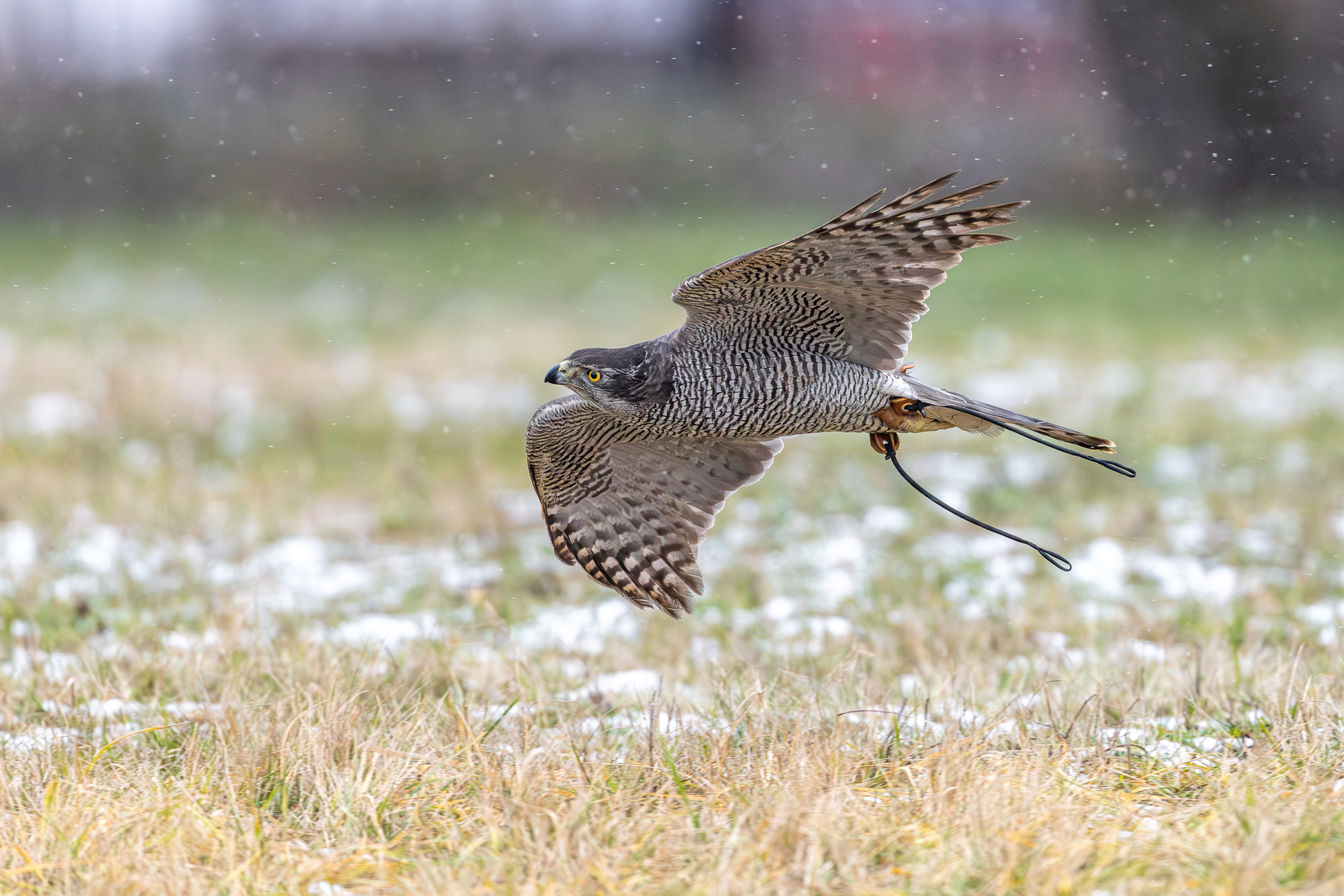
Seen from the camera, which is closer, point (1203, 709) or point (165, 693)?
point (1203, 709)

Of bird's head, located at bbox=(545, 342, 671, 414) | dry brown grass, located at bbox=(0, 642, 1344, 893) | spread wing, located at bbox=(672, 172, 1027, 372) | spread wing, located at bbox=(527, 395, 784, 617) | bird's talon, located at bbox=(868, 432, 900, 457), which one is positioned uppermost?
spread wing, located at bbox=(672, 172, 1027, 372)

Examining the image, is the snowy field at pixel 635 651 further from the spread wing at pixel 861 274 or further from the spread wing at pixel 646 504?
the spread wing at pixel 861 274

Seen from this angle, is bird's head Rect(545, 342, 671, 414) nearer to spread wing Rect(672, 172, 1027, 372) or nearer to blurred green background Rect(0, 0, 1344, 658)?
spread wing Rect(672, 172, 1027, 372)

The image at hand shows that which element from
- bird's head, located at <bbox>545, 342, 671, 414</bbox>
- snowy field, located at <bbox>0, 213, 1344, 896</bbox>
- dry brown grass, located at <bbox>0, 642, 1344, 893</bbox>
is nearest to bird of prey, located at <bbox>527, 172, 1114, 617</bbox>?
bird's head, located at <bbox>545, 342, 671, 414</bbox>

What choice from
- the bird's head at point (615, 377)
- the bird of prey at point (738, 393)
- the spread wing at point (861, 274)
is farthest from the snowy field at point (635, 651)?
the spread wing at point (861, 274)

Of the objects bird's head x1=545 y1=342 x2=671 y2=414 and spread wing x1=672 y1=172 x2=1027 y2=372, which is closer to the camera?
spread wing x1=672 y1=172 x2=1027 y2=372

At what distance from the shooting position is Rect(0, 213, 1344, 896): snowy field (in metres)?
2.58

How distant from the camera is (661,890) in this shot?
8.02 ft

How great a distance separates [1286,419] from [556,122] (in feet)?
40.7

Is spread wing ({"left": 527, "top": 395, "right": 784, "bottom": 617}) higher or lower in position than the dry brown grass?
higher

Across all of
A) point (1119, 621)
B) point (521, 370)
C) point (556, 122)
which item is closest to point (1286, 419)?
point (1119, 621)

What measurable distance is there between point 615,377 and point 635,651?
1.28 metres

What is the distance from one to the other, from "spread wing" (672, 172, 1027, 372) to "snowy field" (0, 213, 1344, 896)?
91 centimetres

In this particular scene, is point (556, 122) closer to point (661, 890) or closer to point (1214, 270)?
point (1214, 270)
